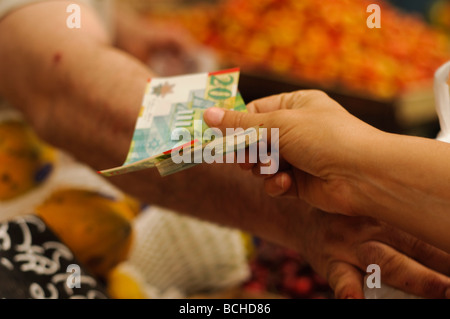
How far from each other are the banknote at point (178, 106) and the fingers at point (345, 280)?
1.14ft

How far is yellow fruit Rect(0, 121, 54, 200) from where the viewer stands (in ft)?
3.96

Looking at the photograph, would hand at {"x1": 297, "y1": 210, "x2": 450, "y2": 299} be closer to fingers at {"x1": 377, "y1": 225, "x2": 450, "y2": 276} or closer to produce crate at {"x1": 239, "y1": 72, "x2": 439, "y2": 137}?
fingers at {"x1": 377, "y1": 225, "x2": 450, "y2": 276}

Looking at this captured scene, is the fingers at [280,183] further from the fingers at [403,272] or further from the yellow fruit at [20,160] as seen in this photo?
the yellow fruit at [20,160]

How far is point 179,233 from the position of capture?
1227mm

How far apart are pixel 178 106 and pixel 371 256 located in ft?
1.40

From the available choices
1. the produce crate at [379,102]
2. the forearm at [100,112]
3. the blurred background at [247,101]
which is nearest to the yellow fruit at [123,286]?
the blurred background at [247,101]

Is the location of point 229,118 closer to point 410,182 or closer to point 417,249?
point 410,182

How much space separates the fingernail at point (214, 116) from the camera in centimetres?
70

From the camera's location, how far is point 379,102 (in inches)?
76.1

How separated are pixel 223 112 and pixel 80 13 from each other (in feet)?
2.25

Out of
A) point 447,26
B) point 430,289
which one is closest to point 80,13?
point 430,289

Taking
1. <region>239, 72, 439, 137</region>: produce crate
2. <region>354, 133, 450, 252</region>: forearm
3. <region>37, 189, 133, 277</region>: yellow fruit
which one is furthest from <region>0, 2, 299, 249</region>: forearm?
<region>239, 72, 439, 137</region>: produce crate

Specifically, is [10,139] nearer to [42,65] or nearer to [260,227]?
[42,65]

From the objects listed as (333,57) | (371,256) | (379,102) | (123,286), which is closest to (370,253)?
(371,256)
